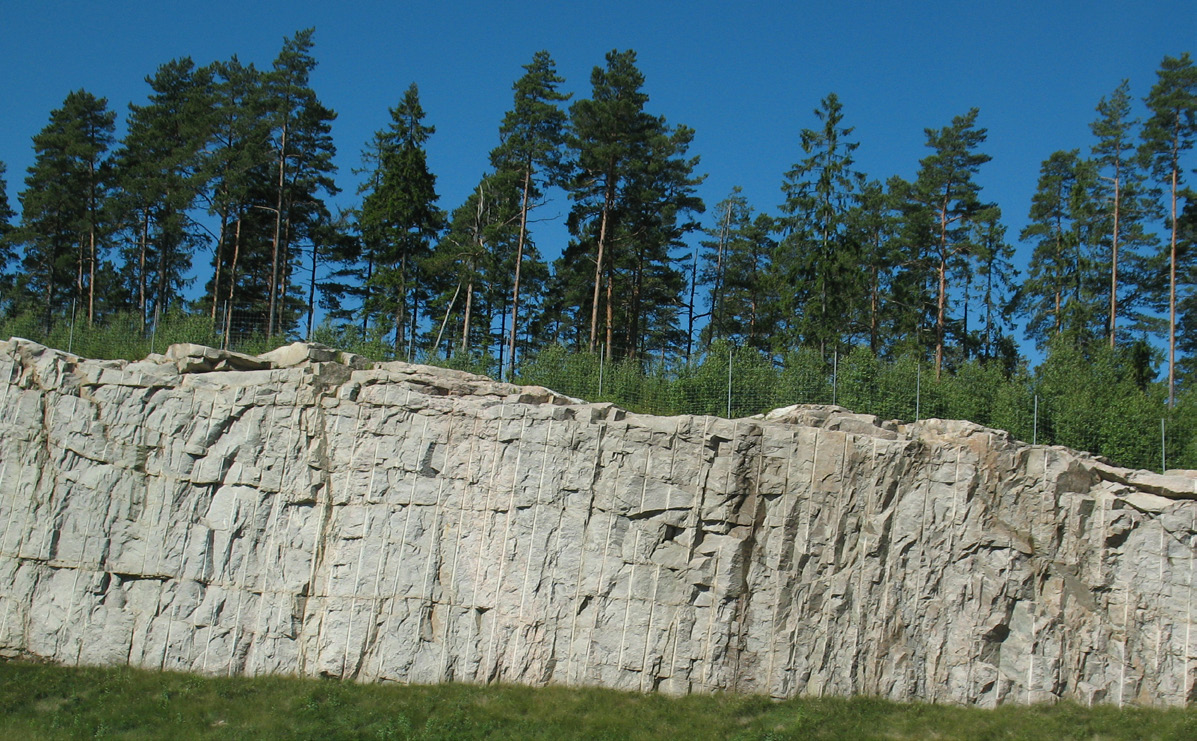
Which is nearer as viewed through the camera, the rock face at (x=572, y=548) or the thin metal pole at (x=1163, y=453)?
the rock face at (x=572, y=548)

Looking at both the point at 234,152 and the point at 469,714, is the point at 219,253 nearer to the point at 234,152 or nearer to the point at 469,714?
the point at 234,152

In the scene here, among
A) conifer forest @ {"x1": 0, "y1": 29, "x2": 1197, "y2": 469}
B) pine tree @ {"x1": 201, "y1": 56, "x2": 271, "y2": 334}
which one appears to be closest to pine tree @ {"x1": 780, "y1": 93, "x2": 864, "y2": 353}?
conifer forest @ {"x1": 0, "y1": 29, "x2": 1197, "y2": 469}

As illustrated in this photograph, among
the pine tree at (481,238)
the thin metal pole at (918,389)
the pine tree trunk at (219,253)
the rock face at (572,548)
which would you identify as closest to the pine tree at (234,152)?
the pine tree trunk at (219,253)

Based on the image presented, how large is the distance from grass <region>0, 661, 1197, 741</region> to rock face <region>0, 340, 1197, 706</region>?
55 cm

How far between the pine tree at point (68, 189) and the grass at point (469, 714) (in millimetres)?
23154

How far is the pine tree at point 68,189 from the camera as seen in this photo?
36531mm

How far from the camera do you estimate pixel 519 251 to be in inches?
1359

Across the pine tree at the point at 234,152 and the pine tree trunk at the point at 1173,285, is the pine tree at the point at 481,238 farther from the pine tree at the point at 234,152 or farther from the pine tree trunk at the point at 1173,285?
the pine tree trunk at the point at 1173,285

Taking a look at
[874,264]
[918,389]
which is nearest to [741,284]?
[874,264]

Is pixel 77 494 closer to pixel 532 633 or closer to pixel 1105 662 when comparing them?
pixel 532 633

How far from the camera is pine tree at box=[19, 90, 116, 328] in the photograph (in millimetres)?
36531

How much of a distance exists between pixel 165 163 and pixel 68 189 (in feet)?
18.1

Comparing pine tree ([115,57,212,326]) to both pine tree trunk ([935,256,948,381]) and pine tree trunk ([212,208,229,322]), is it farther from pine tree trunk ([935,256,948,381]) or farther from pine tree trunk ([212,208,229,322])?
pine tree trunk ([935,256,948,381])

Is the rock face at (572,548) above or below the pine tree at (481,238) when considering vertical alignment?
below
